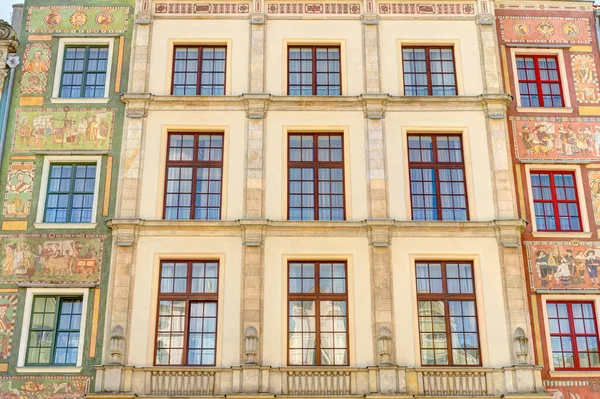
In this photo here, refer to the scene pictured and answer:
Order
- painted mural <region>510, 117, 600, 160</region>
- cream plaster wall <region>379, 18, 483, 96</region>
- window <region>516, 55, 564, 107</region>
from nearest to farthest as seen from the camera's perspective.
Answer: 1. painted mural <region>510, 117, 600, 160</region>
2. cream plaster wall <region>379, 18, 483, 96</region>
3. window <region>516, 55, 564, 107</region>

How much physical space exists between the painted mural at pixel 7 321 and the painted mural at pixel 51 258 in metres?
0.54

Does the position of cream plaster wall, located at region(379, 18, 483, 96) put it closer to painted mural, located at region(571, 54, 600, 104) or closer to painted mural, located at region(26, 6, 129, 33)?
painted mural, located at region(571, 54, 600, 104)

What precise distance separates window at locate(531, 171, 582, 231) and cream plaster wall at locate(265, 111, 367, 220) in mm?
5183

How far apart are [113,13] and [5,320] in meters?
10.3

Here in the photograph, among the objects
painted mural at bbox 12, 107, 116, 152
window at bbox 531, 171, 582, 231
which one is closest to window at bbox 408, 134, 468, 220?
window at bbox 531, 171, 582, 231

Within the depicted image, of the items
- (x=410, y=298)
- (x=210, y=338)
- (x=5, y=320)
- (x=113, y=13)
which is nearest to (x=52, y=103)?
(x=113, y=13)

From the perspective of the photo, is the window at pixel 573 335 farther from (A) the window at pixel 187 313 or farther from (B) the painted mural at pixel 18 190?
(B) the painted mural at pixel 18 190

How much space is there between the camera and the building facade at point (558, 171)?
73.4ft

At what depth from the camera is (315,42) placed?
25.7 meters

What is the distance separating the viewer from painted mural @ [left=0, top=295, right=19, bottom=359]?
21812 mm

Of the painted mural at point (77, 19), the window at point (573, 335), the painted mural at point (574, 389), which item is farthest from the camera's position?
the painted mural at point (77, 19)

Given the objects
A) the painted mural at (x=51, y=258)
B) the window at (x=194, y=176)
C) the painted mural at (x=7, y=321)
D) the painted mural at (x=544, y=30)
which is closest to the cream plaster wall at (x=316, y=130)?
the window at (x=194, y=176)

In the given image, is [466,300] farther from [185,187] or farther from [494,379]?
[185,187]

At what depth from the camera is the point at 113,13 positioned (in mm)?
26078
